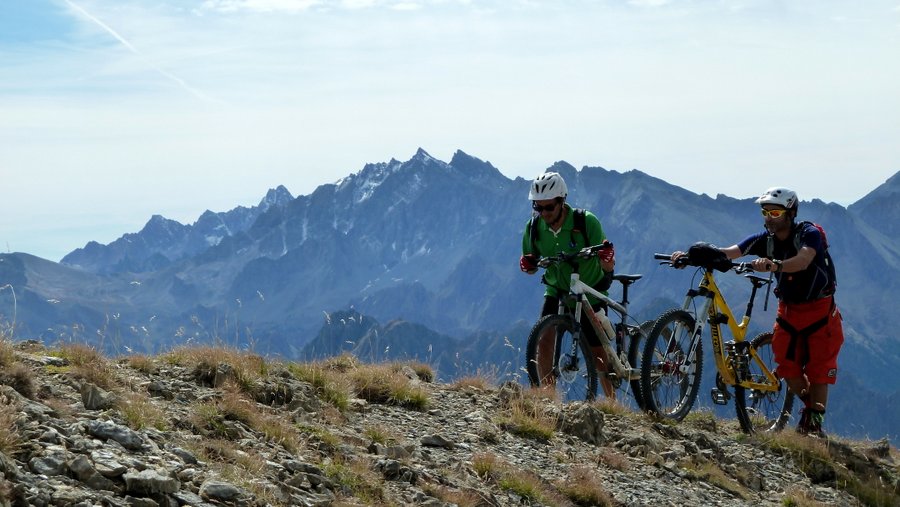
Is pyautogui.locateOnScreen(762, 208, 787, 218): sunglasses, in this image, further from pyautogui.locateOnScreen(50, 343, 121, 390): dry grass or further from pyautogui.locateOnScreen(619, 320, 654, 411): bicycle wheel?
pyautogui.locateOnScreen(50, 343, 121, 390): dry grass

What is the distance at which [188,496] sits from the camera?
629 centimetres

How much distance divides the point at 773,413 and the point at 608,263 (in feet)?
10.4

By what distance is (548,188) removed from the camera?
38.6ft

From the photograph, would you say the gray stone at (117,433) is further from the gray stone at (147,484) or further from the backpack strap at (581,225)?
the backpack strap at (581,225)

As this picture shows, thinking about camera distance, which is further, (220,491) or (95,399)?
(95,399)

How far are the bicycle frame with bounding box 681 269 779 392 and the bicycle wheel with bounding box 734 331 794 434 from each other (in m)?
0.10

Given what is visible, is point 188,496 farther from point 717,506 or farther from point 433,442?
point 717,506

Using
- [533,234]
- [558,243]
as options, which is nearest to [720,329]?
[558,243]

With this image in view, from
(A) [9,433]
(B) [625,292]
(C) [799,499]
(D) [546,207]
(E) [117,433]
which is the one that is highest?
(D) [546,207]

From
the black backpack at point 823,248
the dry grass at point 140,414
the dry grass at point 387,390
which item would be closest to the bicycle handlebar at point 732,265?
the black backpack at point 823,248

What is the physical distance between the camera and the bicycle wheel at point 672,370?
11398 millimetres

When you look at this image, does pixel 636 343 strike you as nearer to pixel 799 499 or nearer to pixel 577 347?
pixel 577 347

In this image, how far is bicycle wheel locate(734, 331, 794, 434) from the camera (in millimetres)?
12039

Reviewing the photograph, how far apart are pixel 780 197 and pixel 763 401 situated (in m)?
2.71
